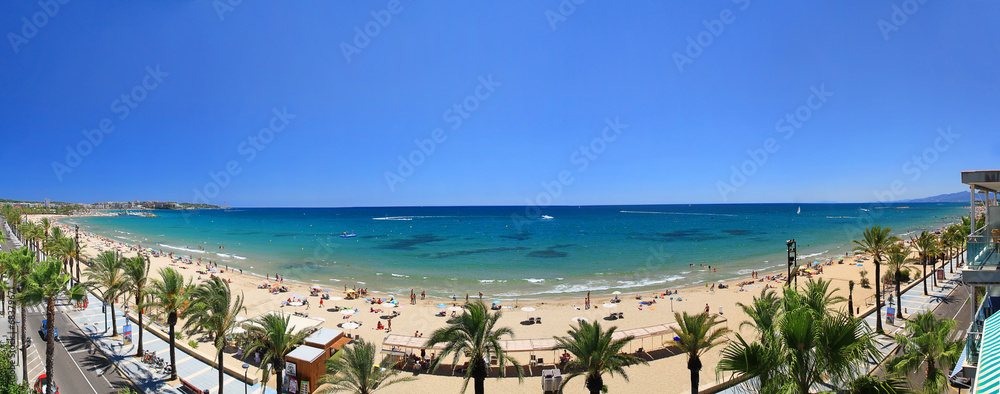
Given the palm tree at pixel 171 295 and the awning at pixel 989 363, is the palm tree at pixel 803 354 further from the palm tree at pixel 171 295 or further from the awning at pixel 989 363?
the palm tree at pixel 171 295

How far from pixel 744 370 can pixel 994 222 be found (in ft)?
35.2

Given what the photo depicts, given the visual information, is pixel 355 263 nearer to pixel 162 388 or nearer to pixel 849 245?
pixel 162 388

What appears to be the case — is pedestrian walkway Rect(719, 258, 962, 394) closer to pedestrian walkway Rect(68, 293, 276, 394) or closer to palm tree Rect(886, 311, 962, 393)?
palm tree Rect(886, 311, 962, 393)

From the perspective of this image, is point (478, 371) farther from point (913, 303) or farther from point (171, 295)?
point (913, 303)

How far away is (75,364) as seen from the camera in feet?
64.3

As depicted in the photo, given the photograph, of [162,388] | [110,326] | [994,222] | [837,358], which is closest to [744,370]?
[837,358]

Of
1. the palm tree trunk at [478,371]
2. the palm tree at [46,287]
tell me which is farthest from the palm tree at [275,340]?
the palm tree at [46,287]

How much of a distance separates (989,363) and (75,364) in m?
30.7

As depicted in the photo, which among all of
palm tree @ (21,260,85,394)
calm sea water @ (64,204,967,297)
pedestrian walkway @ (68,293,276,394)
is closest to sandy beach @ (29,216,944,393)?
pedestrian walkway @ (68,293,276,394)

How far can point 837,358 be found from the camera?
7.35 metres

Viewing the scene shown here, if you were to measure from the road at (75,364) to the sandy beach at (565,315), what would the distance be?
338 cm

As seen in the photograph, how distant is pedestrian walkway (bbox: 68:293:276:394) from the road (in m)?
0.39

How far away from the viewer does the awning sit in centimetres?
548

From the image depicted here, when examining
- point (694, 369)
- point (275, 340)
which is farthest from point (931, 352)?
point (275, 340)
